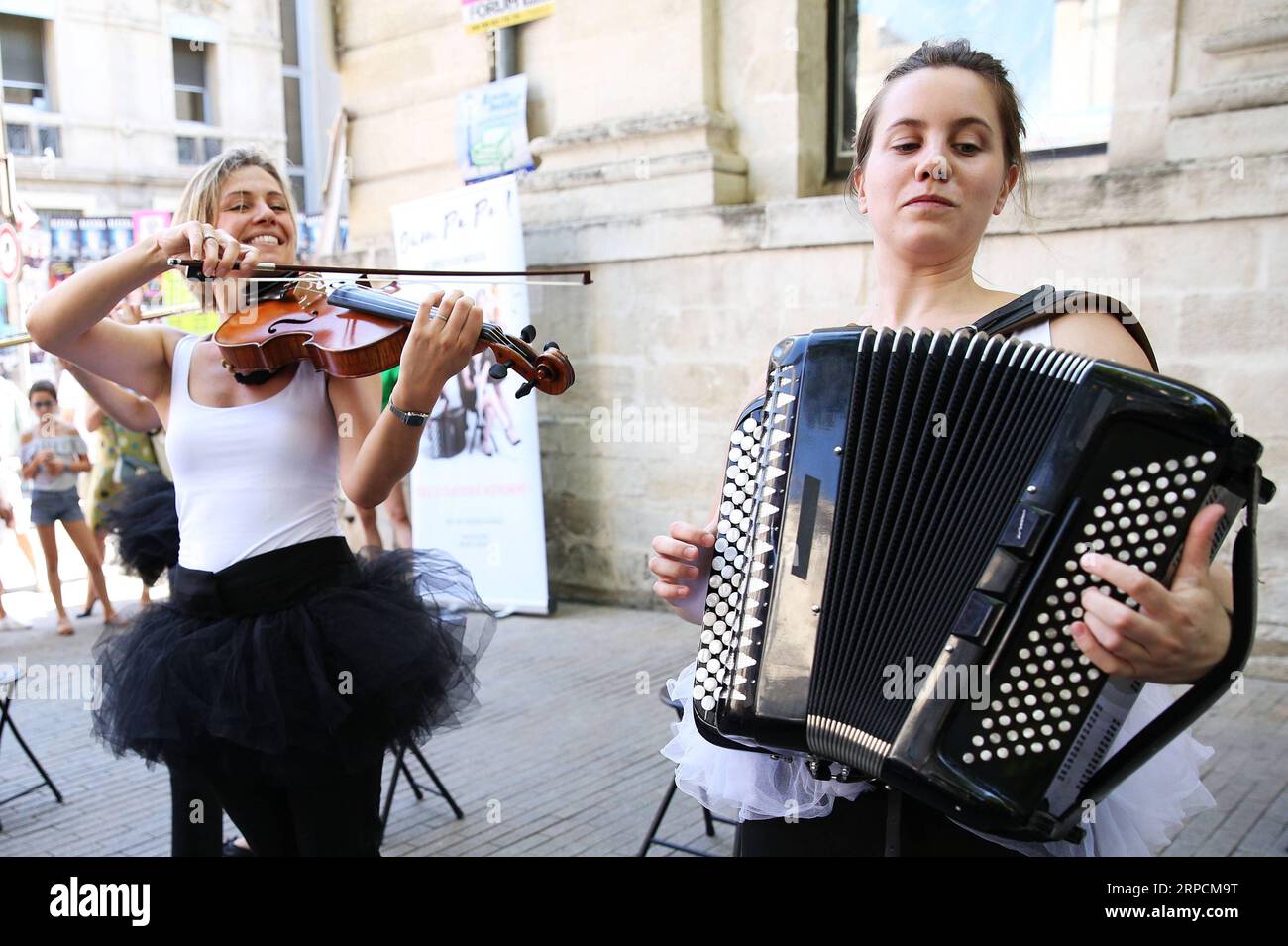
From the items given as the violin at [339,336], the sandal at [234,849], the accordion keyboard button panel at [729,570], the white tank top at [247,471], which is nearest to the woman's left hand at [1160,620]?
the accordion keyboard button panel at [729,570]

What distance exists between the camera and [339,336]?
2264 millimetres

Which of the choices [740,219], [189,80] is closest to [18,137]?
[189,80]

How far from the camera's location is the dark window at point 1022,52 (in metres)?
5.50

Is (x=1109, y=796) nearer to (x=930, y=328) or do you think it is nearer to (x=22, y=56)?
(x=930, y=328)

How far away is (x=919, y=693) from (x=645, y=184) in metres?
5.69

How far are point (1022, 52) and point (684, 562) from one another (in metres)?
5.16

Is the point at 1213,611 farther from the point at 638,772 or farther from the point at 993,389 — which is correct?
the point at 638,772

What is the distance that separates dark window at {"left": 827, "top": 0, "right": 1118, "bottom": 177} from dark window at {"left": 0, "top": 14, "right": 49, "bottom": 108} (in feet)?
16.9

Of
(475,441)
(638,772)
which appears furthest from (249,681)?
(475,441)

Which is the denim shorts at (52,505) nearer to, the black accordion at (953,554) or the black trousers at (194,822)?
the black trousers at (194,822)

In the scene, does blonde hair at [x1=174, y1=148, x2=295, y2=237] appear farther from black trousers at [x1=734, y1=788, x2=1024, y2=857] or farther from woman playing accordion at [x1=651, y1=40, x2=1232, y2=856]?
black trousers at [x1=734, y1=788, x2=1024, y2=857]

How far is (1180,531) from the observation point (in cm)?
A: 126

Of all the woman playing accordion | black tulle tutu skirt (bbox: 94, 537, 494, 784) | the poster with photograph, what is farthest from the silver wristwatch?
the poster with photograph

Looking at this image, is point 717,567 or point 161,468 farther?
point 161,468
